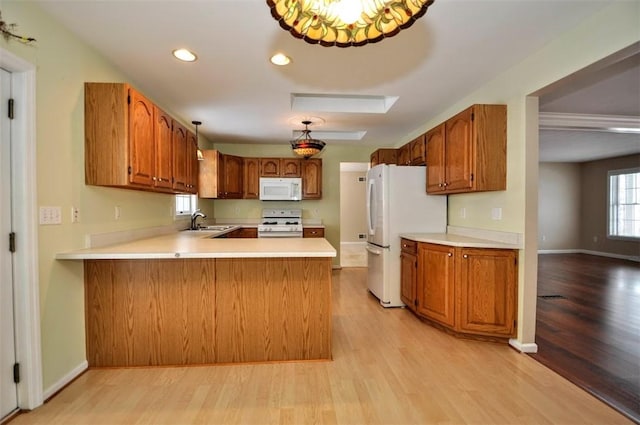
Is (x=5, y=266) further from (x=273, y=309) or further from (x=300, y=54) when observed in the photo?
(x=300, y=54)

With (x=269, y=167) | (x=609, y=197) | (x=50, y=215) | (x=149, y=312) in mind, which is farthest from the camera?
(x=609, y=197)

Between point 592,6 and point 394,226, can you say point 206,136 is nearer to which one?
point 394,226

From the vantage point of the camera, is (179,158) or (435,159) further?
(435,159)

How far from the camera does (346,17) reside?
3.84 feet

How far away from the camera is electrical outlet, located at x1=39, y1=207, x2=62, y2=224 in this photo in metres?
1.81

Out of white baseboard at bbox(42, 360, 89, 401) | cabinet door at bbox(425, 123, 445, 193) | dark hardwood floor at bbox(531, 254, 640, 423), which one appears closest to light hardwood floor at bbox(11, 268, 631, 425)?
white baseboard at bbox(42, 360, 89, 401)

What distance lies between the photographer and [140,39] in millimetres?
2117

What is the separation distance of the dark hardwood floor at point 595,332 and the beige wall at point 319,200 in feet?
11.1

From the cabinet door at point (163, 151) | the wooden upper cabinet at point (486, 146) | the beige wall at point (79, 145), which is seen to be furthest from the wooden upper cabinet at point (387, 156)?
the cabinet door at point (163, 151)

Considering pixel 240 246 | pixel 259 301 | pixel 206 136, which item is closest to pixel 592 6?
pixel 240 246

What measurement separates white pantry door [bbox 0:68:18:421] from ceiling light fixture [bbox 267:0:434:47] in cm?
168

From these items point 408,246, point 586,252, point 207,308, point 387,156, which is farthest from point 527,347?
point 586,252

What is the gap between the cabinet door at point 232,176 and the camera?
4.82 meters

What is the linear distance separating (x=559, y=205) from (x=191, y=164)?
8.67 metres
